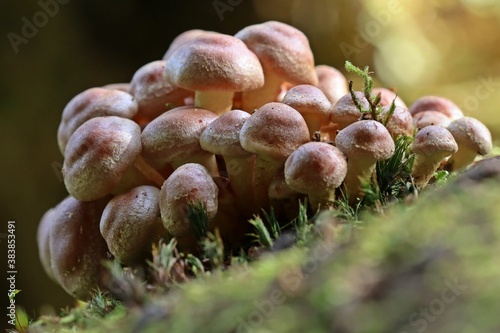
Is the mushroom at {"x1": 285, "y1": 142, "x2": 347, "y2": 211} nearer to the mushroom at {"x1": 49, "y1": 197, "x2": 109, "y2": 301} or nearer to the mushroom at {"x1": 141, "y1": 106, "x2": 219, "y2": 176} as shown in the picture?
the mushroom at {"x1": 141, "y1": 106, "x2": 219, "y2": 176}

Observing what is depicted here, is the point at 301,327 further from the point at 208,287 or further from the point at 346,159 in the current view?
the point at 346,159

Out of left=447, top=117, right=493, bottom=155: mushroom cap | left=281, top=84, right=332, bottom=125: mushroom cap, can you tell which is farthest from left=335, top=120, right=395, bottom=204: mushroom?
left=447, top=117, right=493, bottom=155: mushroom cap

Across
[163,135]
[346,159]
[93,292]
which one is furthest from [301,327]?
[93,292]

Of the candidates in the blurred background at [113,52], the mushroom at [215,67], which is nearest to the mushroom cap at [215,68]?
the mushroom at [215,67]

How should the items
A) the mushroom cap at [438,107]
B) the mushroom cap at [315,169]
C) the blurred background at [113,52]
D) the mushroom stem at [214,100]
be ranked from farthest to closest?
the blurred background at [113,52], the mushroom cap at [438,107], the mushroom stem at [214,100], the mushroom cap at [315,169]

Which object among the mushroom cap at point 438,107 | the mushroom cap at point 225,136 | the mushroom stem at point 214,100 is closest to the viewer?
the mushroom cap at point 225,136

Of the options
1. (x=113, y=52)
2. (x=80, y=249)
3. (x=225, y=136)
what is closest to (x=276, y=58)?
(x=225, y=136)

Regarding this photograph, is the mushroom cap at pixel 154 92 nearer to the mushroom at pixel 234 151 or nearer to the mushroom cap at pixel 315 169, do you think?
the mushroom at pixel 234 151
